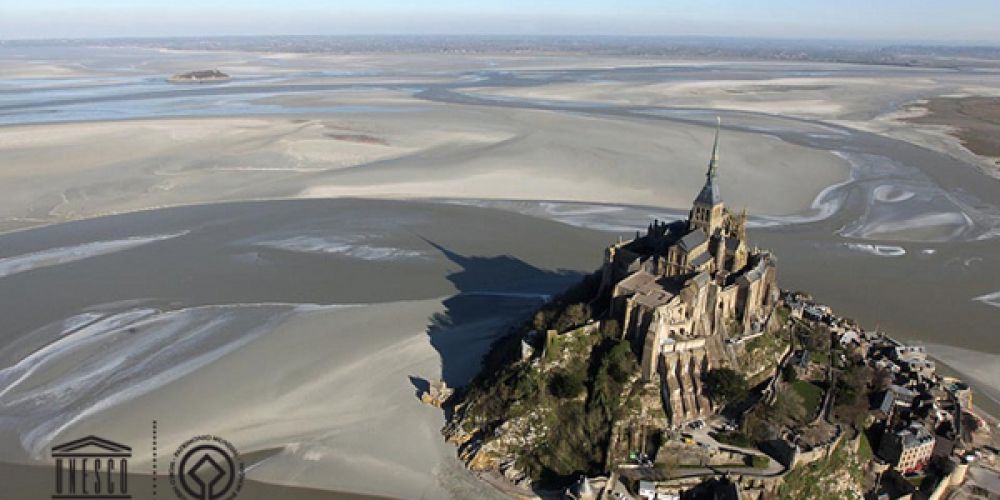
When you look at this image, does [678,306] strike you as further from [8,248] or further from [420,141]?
[420,141]

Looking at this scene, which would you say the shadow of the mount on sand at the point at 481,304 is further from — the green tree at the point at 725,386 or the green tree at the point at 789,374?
the green tree at the point at 789,374

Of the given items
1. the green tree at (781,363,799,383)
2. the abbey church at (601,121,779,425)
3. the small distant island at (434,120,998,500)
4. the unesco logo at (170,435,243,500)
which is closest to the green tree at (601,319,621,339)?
the small distant island at (434,120,998,500)

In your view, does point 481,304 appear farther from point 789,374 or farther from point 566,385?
point 789,374

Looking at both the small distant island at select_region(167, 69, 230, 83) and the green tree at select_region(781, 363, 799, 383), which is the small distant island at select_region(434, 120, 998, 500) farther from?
the small distant island at select_region(167, 69, 230, 83)

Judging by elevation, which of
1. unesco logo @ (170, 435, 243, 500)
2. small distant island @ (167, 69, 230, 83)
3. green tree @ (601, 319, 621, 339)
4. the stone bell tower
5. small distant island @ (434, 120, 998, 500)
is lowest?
unesco logo @ (170, 435, 243, 500)

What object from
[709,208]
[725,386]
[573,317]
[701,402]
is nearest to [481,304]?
[573,317]
